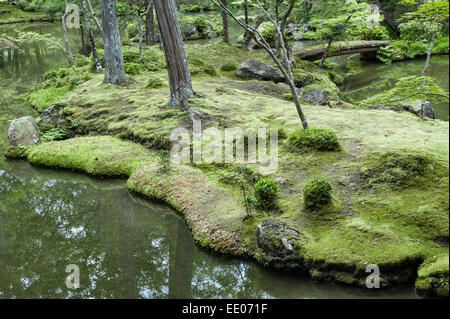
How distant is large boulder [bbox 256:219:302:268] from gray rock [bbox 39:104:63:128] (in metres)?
10.5

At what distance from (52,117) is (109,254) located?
359 inches

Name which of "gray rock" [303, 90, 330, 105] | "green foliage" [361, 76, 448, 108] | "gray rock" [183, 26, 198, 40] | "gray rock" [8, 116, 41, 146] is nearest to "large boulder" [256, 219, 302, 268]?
"green foliage" [361, 76, 448, 108]

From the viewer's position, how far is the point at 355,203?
6.73 m

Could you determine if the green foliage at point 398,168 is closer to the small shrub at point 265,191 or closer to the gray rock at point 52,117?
the small shrub at point 265,191

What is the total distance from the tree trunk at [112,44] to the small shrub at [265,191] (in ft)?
35.2

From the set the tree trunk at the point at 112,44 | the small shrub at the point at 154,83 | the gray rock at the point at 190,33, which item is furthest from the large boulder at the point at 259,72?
the gray rock at the point at 190,33

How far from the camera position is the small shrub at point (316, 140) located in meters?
8.45

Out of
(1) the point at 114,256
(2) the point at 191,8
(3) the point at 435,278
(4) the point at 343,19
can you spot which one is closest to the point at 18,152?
(1) the point at 114,256

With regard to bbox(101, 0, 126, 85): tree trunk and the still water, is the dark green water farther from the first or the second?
the still water

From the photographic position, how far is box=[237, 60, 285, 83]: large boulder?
17.3 meters

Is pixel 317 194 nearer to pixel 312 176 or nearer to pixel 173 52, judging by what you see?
pixel 312 176

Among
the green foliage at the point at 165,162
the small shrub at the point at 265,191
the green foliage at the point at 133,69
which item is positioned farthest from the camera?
the green foliage at the point at 133,69

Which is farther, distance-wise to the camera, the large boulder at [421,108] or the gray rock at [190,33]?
the gray rock at [190,33]

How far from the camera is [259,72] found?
57.2 feet
